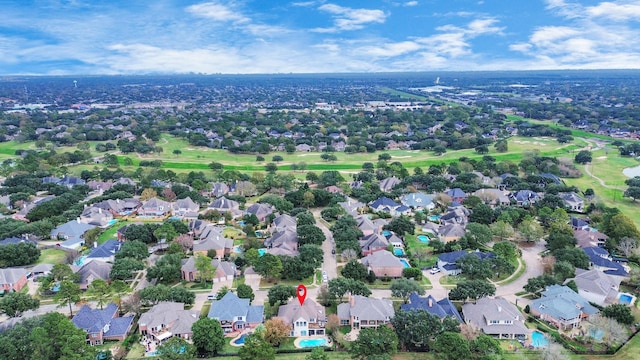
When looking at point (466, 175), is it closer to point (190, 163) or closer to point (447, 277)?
point (447, 277)

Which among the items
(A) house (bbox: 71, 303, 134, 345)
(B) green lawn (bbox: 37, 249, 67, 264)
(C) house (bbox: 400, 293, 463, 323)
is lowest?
(B) green lawn (bbox: 37, 249, 67, 264)

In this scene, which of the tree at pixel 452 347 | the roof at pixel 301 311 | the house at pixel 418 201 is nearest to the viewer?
the tree at pixel 452 347

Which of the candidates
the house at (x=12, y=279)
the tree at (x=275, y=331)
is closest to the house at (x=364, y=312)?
the tree at (x=275, y=331)

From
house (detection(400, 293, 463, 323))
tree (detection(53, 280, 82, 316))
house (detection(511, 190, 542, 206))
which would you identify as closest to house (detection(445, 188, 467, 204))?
house (detection(511, 190, 542, 206))

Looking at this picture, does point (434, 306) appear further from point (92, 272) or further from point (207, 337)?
point (92, 272)

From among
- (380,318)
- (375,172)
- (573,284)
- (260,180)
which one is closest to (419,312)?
(380,318)

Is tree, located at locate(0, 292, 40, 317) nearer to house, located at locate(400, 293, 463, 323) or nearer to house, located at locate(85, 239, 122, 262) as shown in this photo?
house, located at locate(85, 239, 122, 262)

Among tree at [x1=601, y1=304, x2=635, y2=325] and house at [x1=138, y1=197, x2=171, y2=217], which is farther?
house at [x1=138, y1=197, x2=171, y2=217]

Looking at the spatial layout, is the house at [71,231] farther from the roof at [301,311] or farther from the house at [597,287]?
the house at [597,287]
